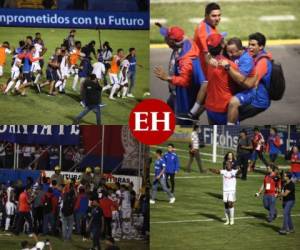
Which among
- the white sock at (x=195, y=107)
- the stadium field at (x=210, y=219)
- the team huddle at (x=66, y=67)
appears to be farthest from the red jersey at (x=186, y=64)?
the stadium field at (x=210, y=219)

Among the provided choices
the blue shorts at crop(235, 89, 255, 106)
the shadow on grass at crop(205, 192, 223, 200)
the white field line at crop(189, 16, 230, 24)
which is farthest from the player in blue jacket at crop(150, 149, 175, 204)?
the white field line at crop(189, 16, 230, 24)

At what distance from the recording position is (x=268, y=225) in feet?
165

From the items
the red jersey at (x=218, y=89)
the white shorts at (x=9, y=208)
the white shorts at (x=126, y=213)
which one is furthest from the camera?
the white shorts at (x=9, y=208)

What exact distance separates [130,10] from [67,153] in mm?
2039

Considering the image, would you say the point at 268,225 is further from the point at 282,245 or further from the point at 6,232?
the point at 6,232

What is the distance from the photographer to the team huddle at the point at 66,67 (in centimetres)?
5034

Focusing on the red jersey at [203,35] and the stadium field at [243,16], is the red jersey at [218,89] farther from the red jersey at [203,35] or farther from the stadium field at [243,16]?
the stadium field at [243,16]

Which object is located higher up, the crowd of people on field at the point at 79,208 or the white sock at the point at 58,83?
the white sock at the point at 58,83

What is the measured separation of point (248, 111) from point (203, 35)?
45.2 inches

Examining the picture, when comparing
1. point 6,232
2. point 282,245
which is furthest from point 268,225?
point 6,232

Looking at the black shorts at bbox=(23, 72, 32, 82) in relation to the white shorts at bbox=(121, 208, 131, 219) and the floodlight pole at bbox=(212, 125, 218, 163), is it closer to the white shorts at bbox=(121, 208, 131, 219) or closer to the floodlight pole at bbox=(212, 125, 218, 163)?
the white shorts at bbox=(121, 208, 131, 219)

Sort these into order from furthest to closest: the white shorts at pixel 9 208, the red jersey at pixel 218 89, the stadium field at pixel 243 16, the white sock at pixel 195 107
Answer: 1. the white shorts at pixel 9 208
2. the white sock at pixel 195 107
3. the red jersey at pixel 218 89
4. the stadium field at pixel 243 16

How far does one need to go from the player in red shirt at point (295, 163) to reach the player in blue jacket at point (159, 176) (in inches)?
61.9

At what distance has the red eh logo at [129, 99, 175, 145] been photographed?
50.3 metres
